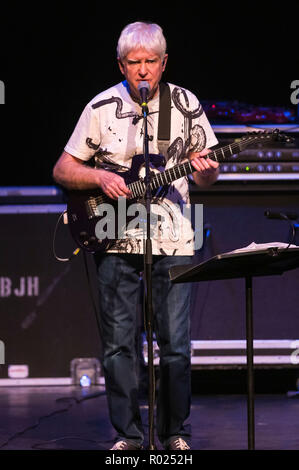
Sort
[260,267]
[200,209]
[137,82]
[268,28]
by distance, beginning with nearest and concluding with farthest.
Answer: [260,267]
[137,82]
[200,209]
[268,28]

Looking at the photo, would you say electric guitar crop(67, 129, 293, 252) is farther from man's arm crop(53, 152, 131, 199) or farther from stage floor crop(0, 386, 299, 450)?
stage floor crop(0, 386, 299, 450)

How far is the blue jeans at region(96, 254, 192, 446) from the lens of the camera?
363cm

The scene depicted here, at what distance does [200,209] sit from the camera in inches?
199

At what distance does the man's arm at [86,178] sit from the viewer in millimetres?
3496

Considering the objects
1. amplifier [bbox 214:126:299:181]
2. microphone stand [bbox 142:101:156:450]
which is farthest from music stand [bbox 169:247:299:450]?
amplifier [bbox 214:126:299:181]

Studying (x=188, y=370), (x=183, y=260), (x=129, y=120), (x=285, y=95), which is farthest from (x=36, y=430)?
(x=285, y=95)

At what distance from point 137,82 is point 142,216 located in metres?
0.62

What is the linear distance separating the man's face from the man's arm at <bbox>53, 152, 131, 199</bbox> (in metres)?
0.45

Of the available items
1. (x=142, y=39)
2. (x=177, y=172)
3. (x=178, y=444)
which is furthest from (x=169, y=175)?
(x=178, y=444)

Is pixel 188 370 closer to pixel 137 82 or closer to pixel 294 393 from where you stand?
pixel 137 82

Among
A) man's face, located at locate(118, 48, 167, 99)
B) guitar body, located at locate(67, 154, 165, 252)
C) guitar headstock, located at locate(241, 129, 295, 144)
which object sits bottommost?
guitar body, located at locate(67, 154, 165, 252)

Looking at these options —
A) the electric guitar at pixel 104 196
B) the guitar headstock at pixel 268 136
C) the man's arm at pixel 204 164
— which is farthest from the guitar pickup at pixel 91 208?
the guitar headstock at pixel 268 136

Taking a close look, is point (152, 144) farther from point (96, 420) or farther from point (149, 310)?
point (96, 420)

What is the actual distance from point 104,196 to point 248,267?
36.1 inches
